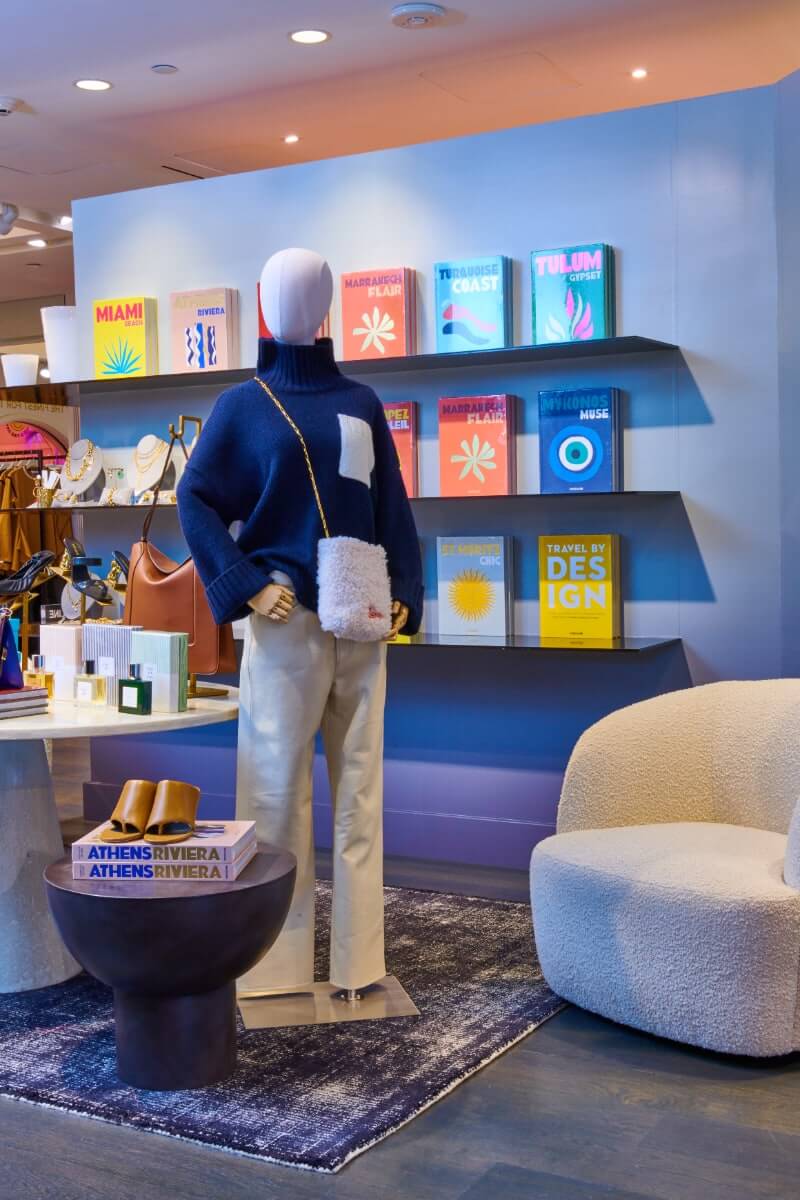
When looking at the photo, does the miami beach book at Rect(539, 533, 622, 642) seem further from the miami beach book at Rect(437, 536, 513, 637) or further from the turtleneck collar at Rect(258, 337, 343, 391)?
the turtleneck collar at Rect(258, 337, 343, 391)

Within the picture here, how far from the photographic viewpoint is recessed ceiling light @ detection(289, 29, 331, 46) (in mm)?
5199

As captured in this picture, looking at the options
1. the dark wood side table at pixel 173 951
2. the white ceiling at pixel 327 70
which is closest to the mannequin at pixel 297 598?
the dark wood side table at pixel 173 951

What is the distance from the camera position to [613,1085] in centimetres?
290

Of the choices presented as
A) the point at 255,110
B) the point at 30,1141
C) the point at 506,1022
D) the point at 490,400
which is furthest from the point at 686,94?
the point at 30,1141

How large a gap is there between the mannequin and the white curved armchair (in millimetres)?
482

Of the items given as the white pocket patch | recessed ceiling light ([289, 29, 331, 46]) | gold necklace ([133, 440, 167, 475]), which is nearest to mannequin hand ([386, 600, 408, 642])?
the white pocket patch

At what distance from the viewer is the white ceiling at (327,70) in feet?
16.7

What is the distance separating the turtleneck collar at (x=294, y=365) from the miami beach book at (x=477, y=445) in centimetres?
154

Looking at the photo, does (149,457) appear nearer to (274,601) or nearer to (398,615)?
(398,615)

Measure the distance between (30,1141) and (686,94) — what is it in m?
5.36

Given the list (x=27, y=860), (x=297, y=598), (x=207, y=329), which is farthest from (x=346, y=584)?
(x=207, y=329)

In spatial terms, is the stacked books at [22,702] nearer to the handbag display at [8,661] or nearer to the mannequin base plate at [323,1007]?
the handbag display at [8,661]

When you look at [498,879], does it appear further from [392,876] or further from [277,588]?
[277,588]

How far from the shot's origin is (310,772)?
3.38 m
